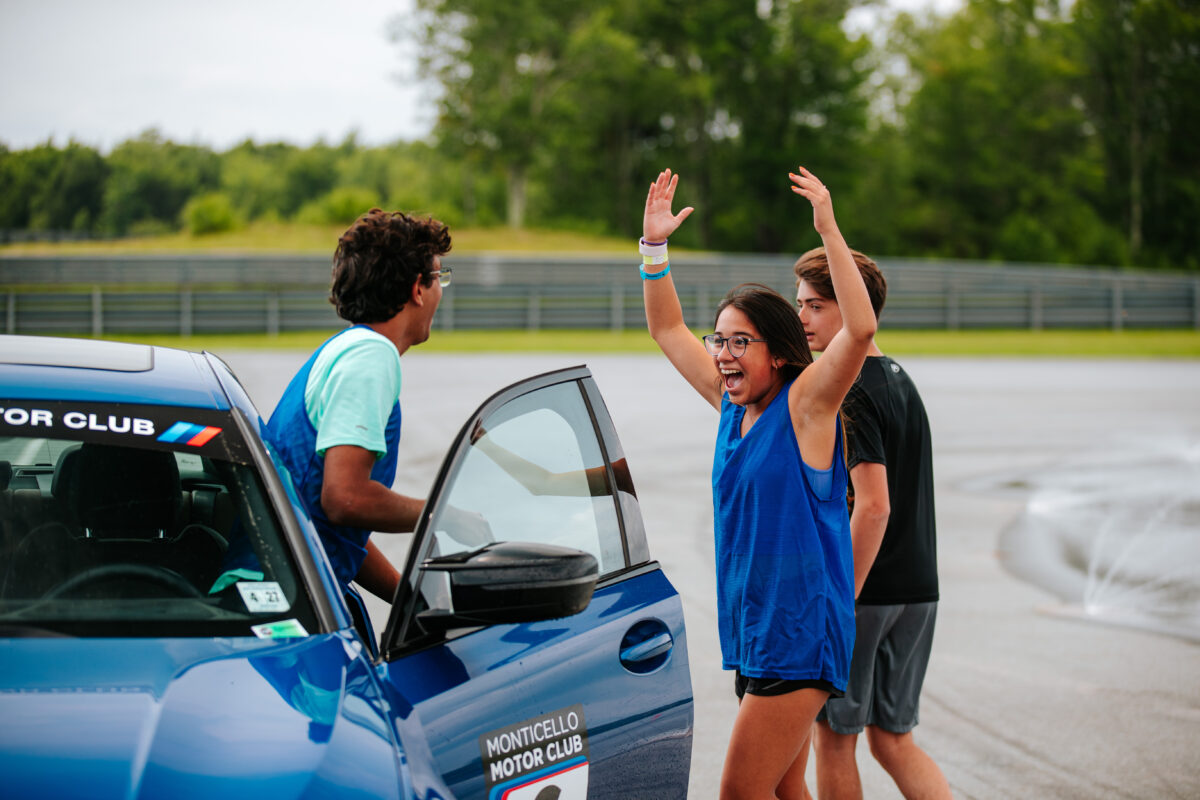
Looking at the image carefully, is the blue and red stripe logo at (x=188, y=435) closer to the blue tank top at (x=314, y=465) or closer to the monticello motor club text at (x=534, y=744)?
the blue tank top at (x=314, y=465)

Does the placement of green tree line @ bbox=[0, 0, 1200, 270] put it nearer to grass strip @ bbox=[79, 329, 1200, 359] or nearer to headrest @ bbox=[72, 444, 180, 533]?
grass strip @ bbox=[79, 329, 1200, 359]

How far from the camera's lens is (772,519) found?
282 centimetres

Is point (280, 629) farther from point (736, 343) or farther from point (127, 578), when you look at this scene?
point (736, 343)

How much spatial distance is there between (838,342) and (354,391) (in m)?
1.12

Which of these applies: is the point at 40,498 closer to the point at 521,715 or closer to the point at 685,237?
the point at 521,715

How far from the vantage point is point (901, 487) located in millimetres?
3494

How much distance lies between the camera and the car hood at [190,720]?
1.82m

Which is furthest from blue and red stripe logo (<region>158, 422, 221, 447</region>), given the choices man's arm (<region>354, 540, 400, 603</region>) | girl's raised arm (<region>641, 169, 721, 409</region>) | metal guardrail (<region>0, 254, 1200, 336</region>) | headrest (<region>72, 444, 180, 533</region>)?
metal guardrail (<region>0, 254, 1200, 336</region>)

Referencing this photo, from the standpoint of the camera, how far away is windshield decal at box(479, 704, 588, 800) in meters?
2.30

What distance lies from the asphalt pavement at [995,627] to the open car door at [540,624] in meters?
1.82

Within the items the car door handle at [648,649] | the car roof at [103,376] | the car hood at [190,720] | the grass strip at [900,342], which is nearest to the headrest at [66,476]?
the car roof at [103,376]

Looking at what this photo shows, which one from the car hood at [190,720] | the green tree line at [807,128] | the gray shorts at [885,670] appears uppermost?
the green tree line at [807,128]

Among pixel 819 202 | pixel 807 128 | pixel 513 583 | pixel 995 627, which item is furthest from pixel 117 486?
pixel 807 128

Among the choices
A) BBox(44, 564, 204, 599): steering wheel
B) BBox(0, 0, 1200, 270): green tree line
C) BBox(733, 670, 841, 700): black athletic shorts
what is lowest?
BBox(733, 670, 841, 700): black athletic shorts
